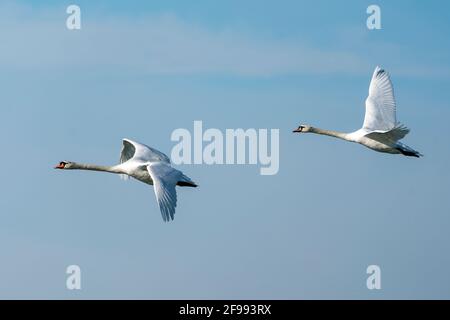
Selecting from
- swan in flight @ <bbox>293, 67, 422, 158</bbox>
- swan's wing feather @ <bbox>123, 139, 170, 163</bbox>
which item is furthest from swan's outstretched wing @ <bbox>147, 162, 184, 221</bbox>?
swan in flight @ <bbox>293, 67, 422, 158</bbox>

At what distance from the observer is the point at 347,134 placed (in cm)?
4028

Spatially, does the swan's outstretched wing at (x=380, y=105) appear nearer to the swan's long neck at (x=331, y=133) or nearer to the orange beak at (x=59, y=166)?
the swan's long neck at (x=331, y=133)

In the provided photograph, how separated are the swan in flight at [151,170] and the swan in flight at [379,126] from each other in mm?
6108

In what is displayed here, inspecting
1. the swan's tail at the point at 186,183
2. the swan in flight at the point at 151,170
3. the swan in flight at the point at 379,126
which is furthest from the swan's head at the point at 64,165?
the swan in flight at the point at 379,126

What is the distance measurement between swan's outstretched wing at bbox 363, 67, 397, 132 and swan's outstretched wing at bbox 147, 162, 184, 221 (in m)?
7.88

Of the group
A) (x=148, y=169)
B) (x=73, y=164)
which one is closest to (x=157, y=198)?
(x=148, y=169)

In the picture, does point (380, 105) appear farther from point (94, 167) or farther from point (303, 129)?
point (94, 167)

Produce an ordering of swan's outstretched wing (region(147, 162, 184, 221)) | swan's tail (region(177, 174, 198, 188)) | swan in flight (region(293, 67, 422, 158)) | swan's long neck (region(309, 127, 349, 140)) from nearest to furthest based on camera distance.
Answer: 1. swan's outstretched wing (region(147, 162, 184, 221))
2. swan's tail (region(177, 174, 198, 188))
3. swan in flight (region(293, 67, 422, 158))
4. swan's long neck (region(309, 127, 349, 140))

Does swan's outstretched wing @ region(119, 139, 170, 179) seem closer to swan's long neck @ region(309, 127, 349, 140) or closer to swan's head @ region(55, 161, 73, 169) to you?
swan's head @ region(55, 161, 73, 169)

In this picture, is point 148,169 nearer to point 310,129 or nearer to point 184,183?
point 184,183

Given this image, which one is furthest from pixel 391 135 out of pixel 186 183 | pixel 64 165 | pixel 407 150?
pixel 64 165

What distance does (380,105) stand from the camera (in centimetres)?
4078

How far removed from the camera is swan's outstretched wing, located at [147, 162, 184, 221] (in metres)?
31.4

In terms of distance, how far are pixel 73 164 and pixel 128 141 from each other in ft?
6.12
